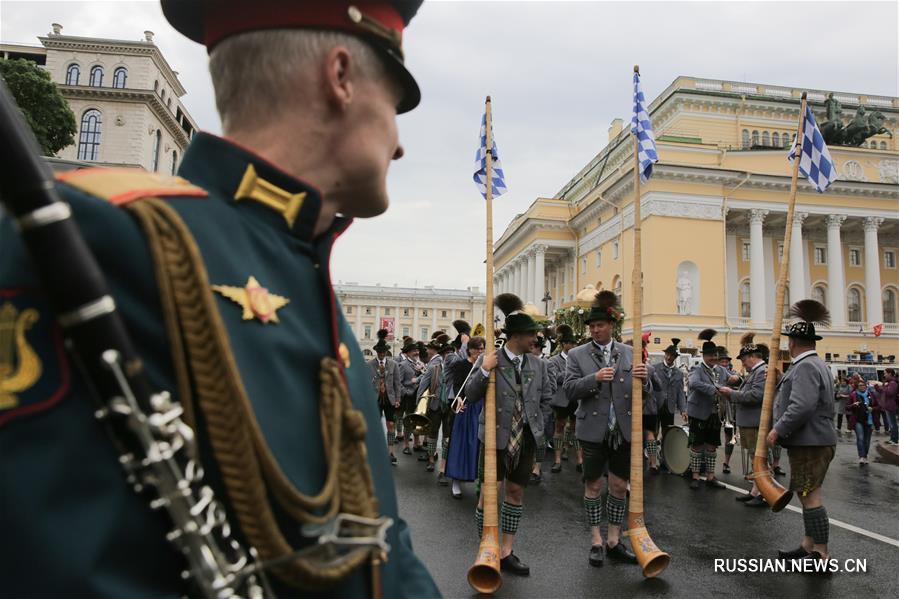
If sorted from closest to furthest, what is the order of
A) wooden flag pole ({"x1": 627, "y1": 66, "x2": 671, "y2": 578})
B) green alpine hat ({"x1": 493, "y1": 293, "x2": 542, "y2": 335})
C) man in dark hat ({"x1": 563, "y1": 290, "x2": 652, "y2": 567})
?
wooden flag pole ({"x1": 627, "y1": 66, "x2": 671, "y2": 578}) → man in dark hat ({"x1": 563, "y1": 290, "x2": 652, "y2": 567}) → green alpine hat ({"x1": 493, "y1": 293, "x2": 542, "y2": 335})

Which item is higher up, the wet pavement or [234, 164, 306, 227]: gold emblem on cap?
[234, 164, 306, 227]: gold emblem on cap

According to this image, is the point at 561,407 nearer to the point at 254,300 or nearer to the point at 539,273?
the point at 254,300

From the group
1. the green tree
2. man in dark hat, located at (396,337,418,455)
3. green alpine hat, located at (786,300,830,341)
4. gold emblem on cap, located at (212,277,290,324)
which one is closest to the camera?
gold emblem on cap, located at (212,277,290,324)

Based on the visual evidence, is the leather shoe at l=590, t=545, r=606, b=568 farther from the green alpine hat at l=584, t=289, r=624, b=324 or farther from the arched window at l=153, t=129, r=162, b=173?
the arched window at l=153, t=129, r=162, b=173

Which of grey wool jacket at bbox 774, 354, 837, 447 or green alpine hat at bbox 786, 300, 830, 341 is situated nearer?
grey wool jacket at bbox 774, 354, 837, 447

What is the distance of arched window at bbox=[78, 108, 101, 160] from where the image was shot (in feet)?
159

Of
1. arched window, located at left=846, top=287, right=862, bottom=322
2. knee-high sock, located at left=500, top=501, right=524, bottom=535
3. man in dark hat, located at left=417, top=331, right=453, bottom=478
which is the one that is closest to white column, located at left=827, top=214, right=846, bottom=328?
arched window, located at left=846, top=287, right=862, bottom=322

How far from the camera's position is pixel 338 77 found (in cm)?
121

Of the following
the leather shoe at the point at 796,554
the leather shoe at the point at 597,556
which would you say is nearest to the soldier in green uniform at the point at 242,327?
the leather shoe at the point at 597,556

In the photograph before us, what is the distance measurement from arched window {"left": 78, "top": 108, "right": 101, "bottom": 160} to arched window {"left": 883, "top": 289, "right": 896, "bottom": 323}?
61566 mm

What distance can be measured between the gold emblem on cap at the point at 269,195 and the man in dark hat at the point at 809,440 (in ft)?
21.8

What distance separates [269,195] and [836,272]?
4853 centimetres

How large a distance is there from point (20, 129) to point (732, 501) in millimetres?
10517

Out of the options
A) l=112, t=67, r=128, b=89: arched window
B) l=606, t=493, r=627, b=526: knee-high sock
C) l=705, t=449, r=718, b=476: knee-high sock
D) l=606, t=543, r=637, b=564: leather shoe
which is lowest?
l=606, t=543, r=637, b=564: leather shoe
